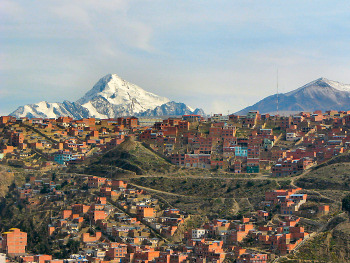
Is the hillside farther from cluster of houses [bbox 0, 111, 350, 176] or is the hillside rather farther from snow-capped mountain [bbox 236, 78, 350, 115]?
snow-capped mountain [bbox 236, 78, 350, 115]

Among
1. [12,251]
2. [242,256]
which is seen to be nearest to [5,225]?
[12,251]

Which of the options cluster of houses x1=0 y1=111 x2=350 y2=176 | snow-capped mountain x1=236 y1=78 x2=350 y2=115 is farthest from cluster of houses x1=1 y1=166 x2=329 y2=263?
snow-capped mountain x1=236 y1=78 x2=350 y2=115

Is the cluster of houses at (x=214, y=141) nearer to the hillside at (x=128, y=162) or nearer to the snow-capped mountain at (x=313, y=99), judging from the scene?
the hillside at (x=128, y=162)

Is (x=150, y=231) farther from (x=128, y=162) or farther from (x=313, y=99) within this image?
(x=313, y=99)

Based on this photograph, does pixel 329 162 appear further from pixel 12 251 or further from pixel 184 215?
pixel 12 251

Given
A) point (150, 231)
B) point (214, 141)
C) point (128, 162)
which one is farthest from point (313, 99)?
point (150, 231)

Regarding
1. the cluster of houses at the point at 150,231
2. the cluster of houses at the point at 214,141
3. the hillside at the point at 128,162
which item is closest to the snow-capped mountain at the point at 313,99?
the cluster of houses at the point at 214,141
